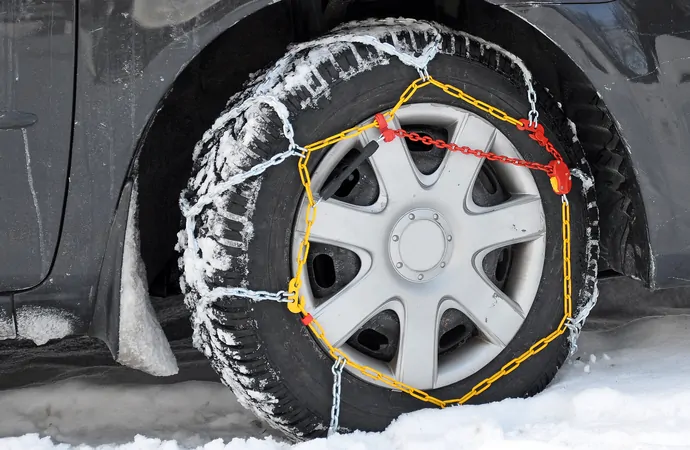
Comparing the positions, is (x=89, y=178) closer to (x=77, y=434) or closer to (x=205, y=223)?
(x=205, y=223)

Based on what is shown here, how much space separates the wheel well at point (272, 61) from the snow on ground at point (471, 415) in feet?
1.06

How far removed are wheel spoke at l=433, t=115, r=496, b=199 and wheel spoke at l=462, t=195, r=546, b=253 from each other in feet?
0.26

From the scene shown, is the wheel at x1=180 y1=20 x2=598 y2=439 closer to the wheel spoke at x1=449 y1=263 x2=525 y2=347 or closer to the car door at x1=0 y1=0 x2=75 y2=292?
the wheel spoke at x1=449 y1=263 x2=525 y2=347

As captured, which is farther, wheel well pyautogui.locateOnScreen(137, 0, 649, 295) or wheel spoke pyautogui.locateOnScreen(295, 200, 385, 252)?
wheel well pyautogui.locateOnScreen(137, 0, 649, 295)

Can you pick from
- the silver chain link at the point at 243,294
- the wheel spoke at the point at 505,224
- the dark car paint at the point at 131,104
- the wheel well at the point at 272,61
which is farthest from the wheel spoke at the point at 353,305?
the wheel well at the point at 272,61

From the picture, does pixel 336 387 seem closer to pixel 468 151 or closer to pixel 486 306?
pixel 486 306

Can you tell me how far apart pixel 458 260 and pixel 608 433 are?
53cm

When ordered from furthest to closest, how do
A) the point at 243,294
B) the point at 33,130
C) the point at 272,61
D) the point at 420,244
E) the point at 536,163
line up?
the point at 272,61 → the point at 536,163 → the point at 420,244 → the point at 243,294 → the point at 33,130

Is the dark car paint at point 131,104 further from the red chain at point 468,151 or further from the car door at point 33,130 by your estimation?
the red chain at point 468,151

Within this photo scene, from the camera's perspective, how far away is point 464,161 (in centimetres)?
176

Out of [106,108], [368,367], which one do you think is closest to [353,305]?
[368,367]

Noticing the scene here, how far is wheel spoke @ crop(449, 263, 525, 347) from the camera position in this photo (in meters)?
1.78

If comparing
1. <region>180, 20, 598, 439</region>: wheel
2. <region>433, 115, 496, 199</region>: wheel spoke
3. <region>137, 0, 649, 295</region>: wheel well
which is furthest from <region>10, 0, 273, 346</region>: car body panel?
<region>433, 115, 496, 199</region>: wheel spoke

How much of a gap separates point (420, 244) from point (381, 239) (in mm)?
99
